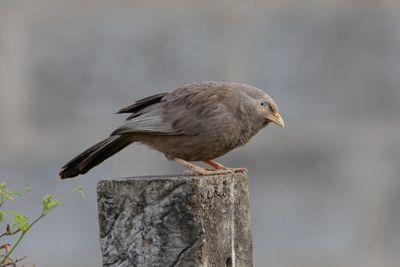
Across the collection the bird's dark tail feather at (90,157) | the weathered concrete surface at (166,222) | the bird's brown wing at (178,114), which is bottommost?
the weathered concrete surface at (166,222)

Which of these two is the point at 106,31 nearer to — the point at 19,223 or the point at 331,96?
the point at 331,96

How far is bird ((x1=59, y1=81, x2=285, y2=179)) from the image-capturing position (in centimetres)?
380

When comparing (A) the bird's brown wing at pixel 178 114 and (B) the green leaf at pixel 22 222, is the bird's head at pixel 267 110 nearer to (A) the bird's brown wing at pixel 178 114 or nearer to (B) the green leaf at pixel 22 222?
(A) the bird's brown wing at pixel 178 114

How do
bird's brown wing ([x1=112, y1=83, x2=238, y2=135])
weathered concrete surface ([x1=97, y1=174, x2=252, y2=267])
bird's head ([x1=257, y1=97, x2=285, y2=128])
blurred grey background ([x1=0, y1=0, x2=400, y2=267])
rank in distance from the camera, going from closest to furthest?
weathered concrete surface ([x1=97, y1=174, x2=252, y2=267])
bird's brown wing ([x1=112, y1=83, x2=238, y2=135])
bird's head ([x1=257, y1=97, x2=285, y2=128])
blurred grey background ([x1=0, y1=0, x2=400, y2=267])

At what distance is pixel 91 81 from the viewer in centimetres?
578

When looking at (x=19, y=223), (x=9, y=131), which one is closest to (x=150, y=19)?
(x=9, y=131)

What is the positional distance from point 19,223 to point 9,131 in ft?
10.4

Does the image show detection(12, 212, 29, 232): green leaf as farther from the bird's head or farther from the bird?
the bird's head

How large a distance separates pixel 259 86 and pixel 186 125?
2086mm

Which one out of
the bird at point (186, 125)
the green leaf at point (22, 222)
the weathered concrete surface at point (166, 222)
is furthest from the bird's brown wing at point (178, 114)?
the green leaf at point (22, 222)

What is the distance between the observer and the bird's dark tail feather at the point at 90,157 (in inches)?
151

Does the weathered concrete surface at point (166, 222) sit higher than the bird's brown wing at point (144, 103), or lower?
lower

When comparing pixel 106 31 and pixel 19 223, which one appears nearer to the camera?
pixel 19 223

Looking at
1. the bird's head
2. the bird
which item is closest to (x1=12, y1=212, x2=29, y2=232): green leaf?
the bird
